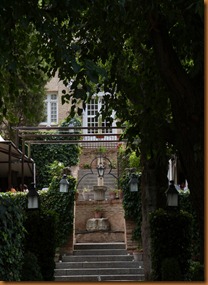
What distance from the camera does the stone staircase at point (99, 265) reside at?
1833 cm

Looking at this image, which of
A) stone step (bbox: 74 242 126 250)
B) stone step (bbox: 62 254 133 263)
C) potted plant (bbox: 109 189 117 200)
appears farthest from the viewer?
potted plant (bbox: 109 189 117 200)

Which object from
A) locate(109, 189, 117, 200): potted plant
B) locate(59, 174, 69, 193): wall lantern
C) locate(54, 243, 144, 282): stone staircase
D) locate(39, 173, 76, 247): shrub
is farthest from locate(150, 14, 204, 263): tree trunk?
locate(109, 189, 117, 200): potted plant

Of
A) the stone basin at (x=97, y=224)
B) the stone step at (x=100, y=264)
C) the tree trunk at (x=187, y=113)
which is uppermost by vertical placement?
the tree trunk at (x=187, y=113)

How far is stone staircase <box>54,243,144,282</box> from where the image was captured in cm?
1833

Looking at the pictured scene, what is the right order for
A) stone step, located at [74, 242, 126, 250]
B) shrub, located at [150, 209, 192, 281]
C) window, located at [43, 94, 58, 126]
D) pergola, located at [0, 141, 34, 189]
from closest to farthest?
shrub, located at [150, 209, 192, 281] → pergola, located at [0, 141, 34, 189] → stone step, located at [74, 242, 126, 250] → window, located at [43, 94, 58, 126]

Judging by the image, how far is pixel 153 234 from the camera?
14.9m

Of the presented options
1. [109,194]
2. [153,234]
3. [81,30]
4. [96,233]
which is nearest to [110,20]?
[81,30]

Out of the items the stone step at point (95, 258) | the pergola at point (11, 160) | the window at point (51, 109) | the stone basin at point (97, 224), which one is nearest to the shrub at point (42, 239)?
the stone step at point (95, 258)

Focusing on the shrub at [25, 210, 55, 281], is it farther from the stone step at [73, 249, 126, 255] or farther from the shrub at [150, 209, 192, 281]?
the stone step at [73, 249, 126, 255]

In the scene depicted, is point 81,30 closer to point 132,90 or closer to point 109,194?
point 132,90

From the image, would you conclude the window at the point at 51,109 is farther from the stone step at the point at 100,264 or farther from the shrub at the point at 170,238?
the shrub at the point at 170,238

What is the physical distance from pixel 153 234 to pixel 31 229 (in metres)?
2.49

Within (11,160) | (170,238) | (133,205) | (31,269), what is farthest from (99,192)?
(31,269)

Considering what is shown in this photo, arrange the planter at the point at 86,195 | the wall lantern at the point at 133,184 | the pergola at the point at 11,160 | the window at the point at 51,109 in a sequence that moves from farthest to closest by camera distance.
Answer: the window at the point at 51,109, the planter at the point at 86,195, the pergola at the point at 11,160, the wall lantern at the point at 133,184
